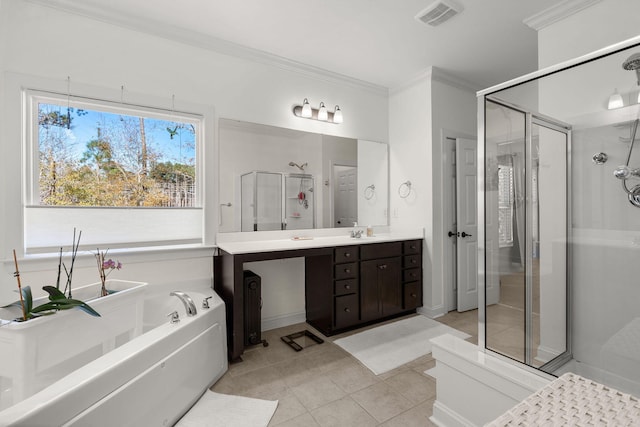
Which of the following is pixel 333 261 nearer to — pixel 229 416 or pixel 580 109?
pixel 229 416

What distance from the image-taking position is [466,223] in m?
Result: 3.56

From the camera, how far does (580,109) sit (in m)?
1.63

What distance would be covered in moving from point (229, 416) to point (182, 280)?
1.20 meters

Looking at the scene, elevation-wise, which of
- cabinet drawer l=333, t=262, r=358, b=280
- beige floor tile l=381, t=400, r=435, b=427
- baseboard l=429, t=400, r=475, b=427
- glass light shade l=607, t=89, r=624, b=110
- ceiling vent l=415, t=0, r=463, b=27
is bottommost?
beige floor tile l=381, t=400, r=435, b=427

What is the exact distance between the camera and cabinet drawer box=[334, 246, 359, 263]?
2777mm

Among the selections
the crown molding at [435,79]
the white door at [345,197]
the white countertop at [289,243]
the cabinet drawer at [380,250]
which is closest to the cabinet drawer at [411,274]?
the cabinet drawer at [380,250]

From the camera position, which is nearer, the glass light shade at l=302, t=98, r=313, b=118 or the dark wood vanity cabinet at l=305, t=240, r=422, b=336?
the dark wood vanity cabinet at l=305, t=240, r=422, b=336

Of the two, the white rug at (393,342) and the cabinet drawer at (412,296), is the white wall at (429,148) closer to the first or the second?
the cabinet drawer at (412,296)

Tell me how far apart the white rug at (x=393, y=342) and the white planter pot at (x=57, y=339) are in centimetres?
165

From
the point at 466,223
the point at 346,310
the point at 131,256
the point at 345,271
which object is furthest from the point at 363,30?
the point at 131,256

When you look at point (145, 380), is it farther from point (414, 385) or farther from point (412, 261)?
point (412, 261)

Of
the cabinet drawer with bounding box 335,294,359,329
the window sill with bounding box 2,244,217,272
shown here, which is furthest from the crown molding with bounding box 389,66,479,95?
the window sill with bounding box 2,244,217,272

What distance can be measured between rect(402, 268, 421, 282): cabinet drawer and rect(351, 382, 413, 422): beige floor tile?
1.37 meters

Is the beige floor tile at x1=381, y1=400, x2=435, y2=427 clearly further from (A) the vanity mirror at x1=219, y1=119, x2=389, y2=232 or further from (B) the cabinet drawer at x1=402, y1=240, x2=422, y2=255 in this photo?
(A) the vanity mirror at x1=219, y1=119, x2=389, y2=232
